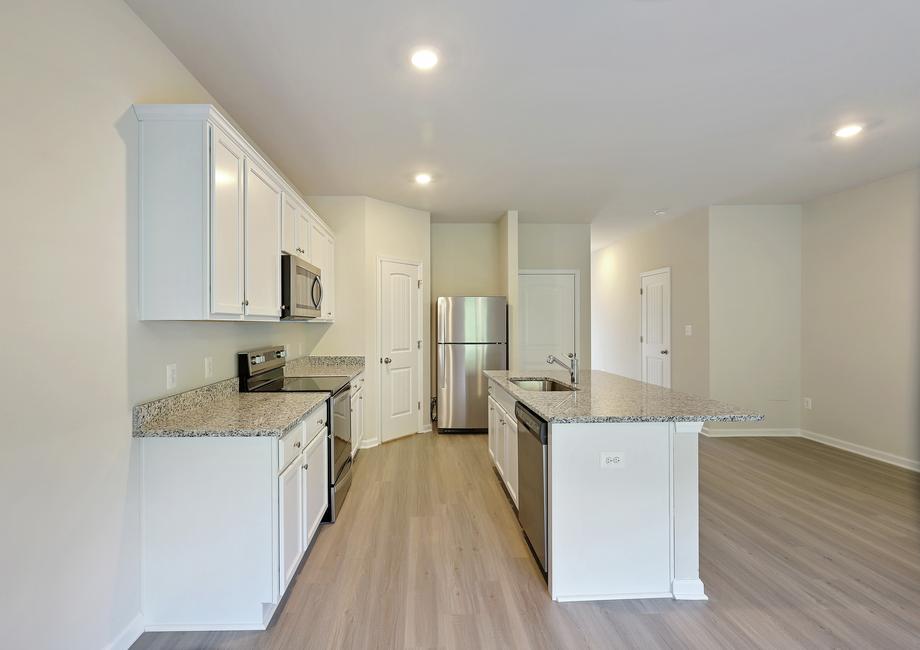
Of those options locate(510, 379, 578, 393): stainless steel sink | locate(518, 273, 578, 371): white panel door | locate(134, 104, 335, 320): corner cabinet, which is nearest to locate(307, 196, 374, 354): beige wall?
locate(510, 379, 578, 393): stainless steel sink

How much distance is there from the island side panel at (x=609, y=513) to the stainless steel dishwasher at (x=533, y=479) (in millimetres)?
82

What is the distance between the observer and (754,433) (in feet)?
15.6

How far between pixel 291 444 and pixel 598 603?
5.23ft

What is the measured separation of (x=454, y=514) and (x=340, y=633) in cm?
118

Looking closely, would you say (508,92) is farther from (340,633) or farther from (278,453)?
(340,633)

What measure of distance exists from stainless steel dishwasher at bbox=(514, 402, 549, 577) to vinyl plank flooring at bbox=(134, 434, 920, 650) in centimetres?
15

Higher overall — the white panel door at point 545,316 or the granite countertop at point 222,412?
the white panel door at point 545,316

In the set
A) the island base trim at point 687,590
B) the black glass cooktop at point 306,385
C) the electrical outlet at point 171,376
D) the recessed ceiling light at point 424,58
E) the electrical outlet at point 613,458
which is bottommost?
the island base trim at point 687,590

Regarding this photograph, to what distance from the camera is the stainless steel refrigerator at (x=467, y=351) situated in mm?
5012

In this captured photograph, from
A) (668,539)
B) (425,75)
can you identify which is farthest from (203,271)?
(668,539)

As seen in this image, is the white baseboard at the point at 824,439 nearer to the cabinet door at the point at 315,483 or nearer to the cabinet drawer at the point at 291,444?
the cabinet door at the point at 315,483

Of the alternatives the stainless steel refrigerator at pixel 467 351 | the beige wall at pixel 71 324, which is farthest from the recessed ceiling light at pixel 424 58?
the stainless steel refrigerator at pixel 467 351

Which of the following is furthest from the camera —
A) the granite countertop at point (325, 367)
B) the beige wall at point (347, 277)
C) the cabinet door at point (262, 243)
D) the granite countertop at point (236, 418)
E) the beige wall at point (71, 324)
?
the beige wall at point (347, 277)

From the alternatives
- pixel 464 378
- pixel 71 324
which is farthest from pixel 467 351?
pixel 71 324
